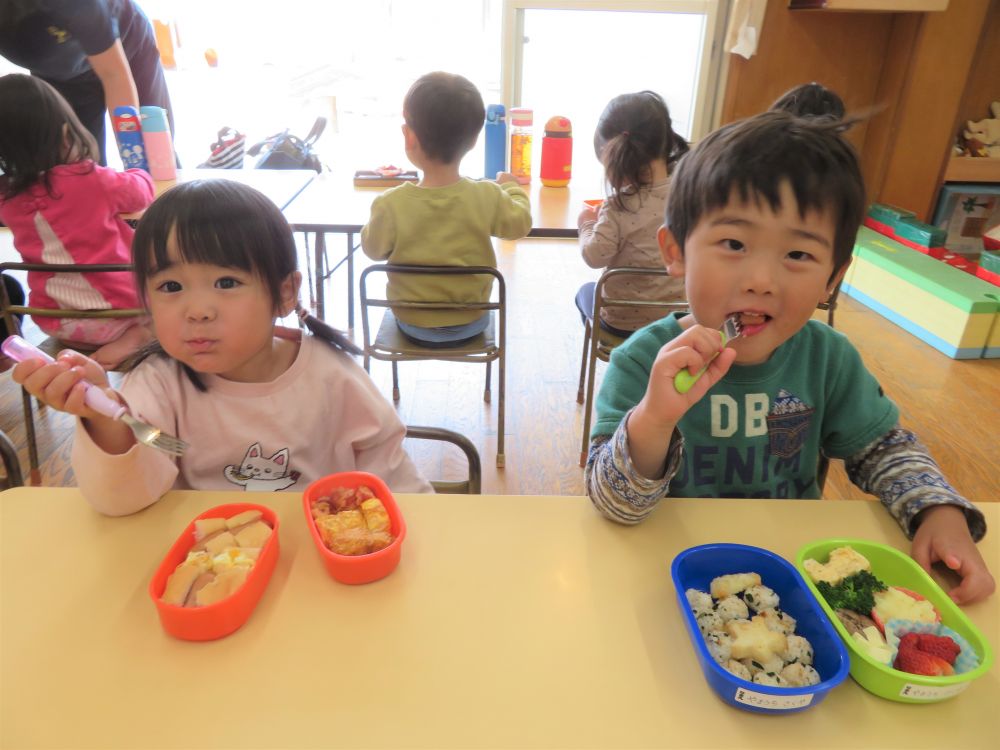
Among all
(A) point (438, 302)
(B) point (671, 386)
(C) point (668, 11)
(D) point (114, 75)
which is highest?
(C) point (668, 11)

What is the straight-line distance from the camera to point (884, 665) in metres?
0.58

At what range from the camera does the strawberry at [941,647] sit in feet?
2.00

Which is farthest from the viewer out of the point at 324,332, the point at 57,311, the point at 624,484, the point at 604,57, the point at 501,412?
the point at 604,57

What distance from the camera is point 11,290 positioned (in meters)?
1.93

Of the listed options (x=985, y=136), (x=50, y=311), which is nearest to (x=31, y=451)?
(x=50, y=311)

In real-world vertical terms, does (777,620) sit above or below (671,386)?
below

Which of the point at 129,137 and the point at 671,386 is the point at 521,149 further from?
the point at 671,386

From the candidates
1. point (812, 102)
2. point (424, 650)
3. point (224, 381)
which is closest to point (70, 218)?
point (224, 381)

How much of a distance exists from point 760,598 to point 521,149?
224 cm

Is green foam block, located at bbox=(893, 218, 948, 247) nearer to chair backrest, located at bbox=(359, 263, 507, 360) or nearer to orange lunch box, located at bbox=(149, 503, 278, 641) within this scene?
chair backrest, located at bbox=(359, 263, 507, 360)

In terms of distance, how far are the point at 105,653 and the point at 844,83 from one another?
4.32 metres

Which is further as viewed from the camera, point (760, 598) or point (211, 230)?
point (211, 230)

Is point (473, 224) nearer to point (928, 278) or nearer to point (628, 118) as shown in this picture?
point (628, 118)

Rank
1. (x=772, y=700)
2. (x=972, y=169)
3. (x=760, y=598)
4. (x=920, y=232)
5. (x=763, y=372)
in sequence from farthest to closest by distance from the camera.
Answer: (x=972, y=169)
(x=920, y=232)
(x=763, y=372)
(x=760, y=598)
(x=772, y=700)
